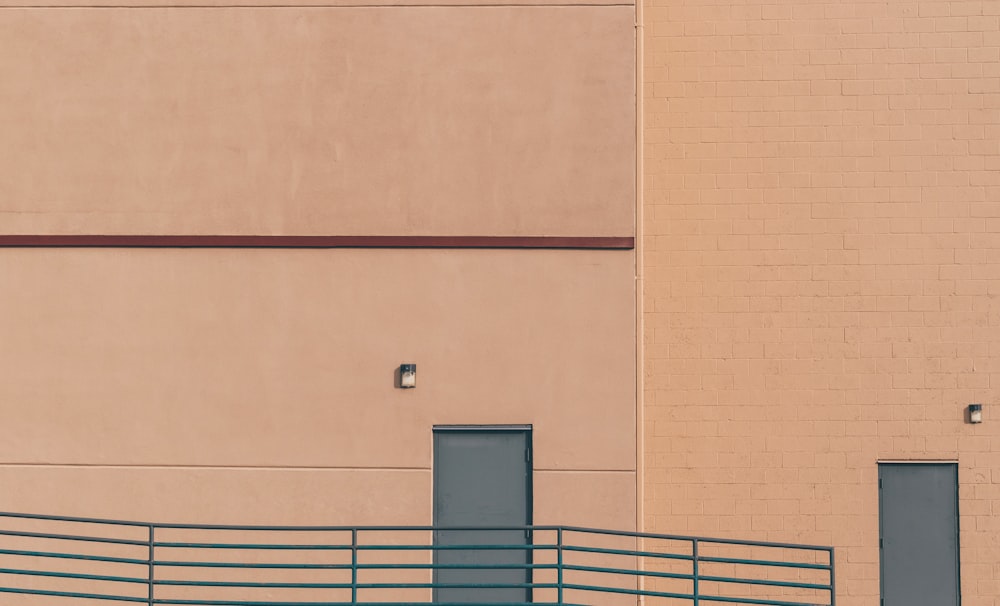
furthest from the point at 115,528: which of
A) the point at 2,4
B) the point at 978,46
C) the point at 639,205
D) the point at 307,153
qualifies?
the point at 978,46

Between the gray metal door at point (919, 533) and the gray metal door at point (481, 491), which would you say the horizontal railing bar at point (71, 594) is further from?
the gray metal door at point (919, 533)

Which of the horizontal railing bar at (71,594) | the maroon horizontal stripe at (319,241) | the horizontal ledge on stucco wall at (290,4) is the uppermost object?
the horizontal ledge on stucco wall at (290,4)

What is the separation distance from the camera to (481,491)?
12719 mm

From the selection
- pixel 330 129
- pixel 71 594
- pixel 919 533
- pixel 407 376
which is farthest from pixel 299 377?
pixel 919 533

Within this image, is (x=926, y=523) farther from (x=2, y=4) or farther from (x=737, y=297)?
(x=2, y=4)

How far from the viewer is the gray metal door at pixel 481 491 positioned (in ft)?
41.7

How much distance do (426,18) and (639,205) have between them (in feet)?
11.3

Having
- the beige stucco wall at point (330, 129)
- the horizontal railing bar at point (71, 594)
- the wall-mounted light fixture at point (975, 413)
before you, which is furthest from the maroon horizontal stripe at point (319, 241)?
the wall-mounted light fixture at point (975, 413)

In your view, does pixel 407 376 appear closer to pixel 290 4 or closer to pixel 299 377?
pixel 299 377

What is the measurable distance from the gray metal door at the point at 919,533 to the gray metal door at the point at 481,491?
460 centimetres

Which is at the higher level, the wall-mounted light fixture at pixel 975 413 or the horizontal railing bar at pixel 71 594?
the wall-mounted light fixture at pixel 975 413

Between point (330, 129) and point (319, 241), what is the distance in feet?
4.20

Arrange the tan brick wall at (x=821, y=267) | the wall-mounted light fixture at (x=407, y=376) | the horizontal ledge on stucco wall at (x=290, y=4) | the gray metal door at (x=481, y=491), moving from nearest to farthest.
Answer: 1. the wall-mounted light fixture at (x=407, y=376)
2. the gray metal door at (x=481, y=491)
3. the horizontal ledge on stucco wall at (x=290, y=4)
4. the tan brick wall at (x=821, y=267)

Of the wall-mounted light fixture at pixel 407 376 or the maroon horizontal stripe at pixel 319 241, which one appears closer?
the wall-mounted light fixture at pixel 407 376
